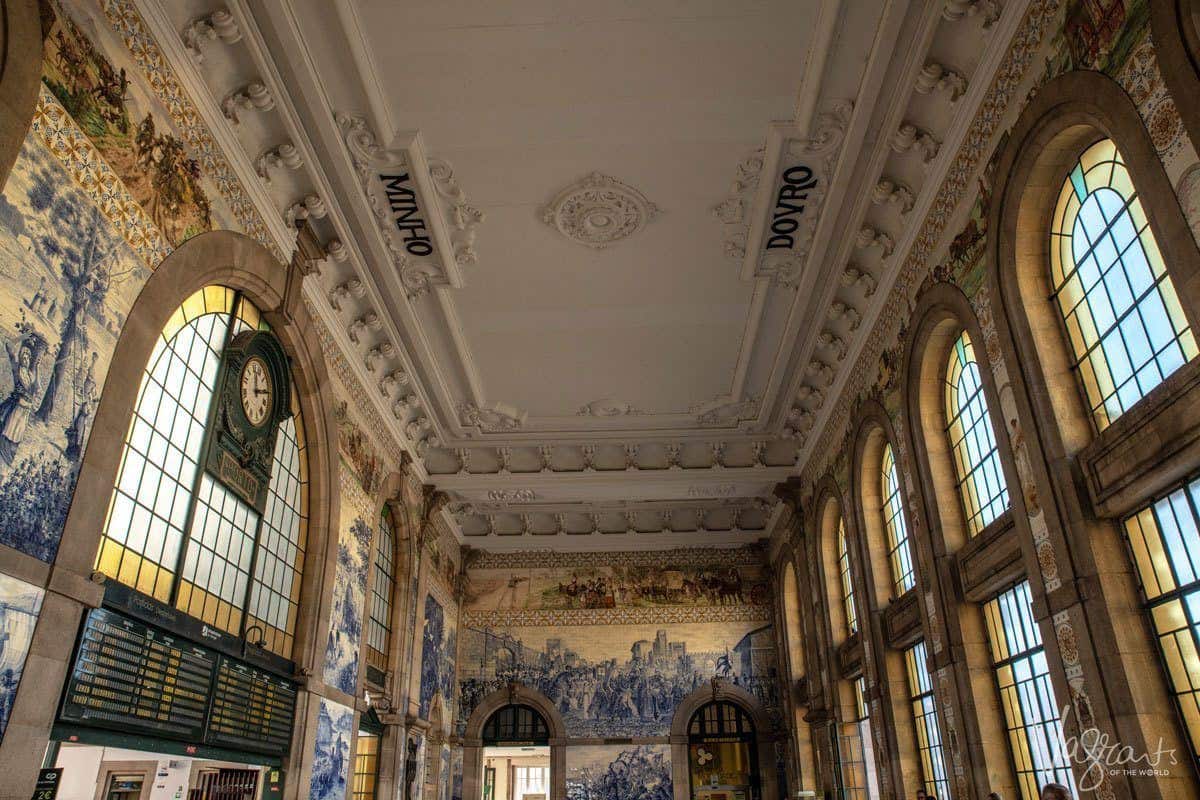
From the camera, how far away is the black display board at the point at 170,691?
242 inches

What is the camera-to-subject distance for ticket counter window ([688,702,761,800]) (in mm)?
19891

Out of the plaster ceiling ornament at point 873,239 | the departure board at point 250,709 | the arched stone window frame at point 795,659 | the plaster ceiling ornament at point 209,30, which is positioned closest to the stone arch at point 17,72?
the plaster ceiling ornament at point 209,30

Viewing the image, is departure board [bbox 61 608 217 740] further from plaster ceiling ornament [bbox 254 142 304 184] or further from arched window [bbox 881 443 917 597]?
arched window [bbox 881 443 917 597]

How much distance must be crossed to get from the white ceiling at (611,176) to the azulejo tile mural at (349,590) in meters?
1.89

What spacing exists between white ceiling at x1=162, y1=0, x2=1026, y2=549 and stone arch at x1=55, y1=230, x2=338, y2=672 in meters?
1.03

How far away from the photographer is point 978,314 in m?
8.44

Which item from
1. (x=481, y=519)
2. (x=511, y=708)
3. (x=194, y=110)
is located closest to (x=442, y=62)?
(x=194, y=110)

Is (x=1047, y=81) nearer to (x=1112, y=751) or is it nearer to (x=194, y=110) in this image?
(x=1112, y=751)

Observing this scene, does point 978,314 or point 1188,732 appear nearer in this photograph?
point 1188,732

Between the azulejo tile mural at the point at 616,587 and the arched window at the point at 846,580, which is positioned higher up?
the azulejo tile mural at the point at 616,587

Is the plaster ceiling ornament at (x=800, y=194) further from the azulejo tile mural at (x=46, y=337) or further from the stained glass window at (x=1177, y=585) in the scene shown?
the azulejo tile mural at (x=46, y=337)

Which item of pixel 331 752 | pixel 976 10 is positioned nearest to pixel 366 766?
pixel 331 752

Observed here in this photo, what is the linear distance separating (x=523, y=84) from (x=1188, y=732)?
8.17 metres

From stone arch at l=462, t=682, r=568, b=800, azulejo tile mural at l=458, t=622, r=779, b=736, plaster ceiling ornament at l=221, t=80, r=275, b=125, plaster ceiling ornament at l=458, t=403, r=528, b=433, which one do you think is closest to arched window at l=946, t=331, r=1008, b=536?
plaster ceiling ornament at l=221, t=80, r=275, b=125
